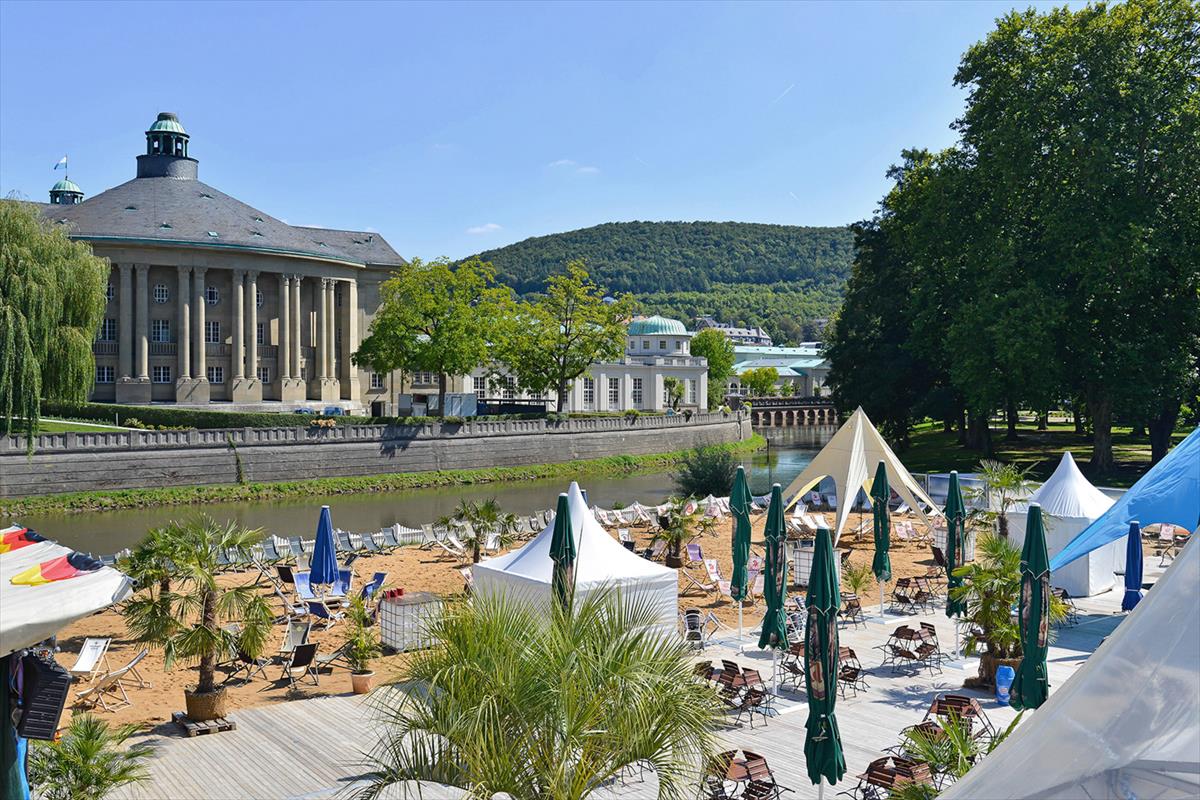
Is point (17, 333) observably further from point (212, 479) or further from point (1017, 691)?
point (1017, 691)

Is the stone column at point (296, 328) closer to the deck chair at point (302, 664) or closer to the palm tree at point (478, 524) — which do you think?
the palm tree at point (478, 524)

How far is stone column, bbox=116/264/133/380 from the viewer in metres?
65.5

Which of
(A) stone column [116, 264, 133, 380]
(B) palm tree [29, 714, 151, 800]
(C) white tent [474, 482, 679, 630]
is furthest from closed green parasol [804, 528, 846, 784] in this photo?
(A) stone column [116, 264, 133, 380]

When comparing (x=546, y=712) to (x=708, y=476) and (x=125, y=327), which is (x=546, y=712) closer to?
(x=708, y=476)

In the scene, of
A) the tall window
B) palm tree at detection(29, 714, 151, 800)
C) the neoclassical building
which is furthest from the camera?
the tall window

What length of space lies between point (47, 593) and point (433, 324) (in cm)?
5381

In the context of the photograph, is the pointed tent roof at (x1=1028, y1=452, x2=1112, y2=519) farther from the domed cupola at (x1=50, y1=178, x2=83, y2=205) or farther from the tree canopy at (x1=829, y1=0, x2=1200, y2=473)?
the domed cupola at (x1=50, y1=178, x2=83, y2=205)

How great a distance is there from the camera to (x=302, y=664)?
15109mm

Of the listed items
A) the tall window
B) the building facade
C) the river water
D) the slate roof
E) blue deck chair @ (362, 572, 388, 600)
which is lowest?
the river water

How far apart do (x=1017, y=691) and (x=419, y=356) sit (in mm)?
49083

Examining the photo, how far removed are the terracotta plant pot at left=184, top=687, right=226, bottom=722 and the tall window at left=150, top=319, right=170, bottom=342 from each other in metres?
59.4

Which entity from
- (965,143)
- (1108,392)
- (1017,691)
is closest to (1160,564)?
(1017,691)

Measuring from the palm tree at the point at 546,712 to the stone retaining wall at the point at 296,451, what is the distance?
3896cm

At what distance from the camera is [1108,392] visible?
39844 mm
